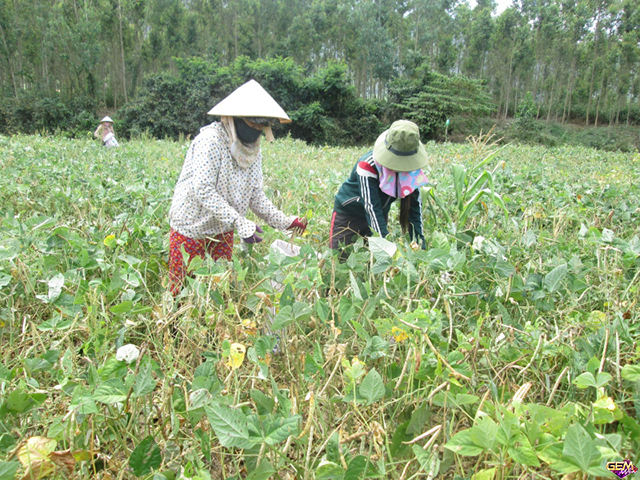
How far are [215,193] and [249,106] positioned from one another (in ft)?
1.39

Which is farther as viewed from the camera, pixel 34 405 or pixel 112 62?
pixel 112 62

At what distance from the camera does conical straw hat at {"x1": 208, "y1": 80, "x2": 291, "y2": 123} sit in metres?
1.96

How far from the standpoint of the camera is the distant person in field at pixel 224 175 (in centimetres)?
202

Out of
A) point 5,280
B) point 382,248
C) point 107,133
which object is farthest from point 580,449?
point 107,133

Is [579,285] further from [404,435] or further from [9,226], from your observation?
[9,226]

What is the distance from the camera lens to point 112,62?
28.5 meters

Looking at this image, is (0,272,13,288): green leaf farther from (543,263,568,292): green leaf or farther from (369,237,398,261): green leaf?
(543,263,568,292): green leaf

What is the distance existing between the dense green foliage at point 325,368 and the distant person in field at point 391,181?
31 centimetres

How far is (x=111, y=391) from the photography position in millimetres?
928

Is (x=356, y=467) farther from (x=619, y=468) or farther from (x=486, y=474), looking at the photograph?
(x=619, y=468)

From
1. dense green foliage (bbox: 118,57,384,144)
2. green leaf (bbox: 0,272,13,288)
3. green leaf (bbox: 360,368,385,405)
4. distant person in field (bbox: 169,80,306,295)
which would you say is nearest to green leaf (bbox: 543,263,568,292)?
green leaf (bbox: 360,368,385,405)

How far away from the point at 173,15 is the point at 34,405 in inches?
1225

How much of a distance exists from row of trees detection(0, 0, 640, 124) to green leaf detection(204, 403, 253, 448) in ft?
81.0

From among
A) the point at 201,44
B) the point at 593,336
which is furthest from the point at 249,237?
the point at 201,44
